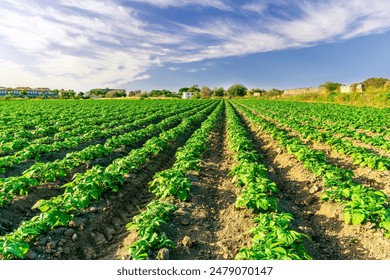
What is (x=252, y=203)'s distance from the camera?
611 centimetres

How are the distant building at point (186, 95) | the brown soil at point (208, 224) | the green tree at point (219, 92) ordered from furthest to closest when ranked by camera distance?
the distant building at point (186, 95), the green tree at point (219, 92), the brown soil at point (208, 224)

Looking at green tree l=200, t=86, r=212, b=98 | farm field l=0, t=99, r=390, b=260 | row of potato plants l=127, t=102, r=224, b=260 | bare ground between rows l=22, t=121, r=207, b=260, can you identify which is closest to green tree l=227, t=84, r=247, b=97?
green tree l=200, t=86, r=212, b=98

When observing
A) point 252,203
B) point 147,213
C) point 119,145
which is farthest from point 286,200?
point 119,145

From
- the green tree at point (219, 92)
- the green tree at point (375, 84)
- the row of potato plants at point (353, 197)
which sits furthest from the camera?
the green tree at point (219, 92)

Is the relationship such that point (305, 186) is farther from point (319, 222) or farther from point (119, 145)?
point (119, 145)

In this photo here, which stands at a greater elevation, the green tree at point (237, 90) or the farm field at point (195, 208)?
the green tree at point (237, 90)

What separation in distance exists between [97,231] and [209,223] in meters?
2.21

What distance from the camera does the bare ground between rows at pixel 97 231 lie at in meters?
5.11

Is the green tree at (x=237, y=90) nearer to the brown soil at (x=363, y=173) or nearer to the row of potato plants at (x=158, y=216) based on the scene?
the brown soil at (x=363, y=173)

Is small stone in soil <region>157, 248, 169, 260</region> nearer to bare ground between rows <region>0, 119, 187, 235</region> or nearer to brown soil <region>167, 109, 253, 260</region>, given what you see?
brown soil <region>167, 109, 253, 260</region>

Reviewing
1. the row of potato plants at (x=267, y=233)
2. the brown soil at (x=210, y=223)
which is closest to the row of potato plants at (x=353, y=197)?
the row of potato plants at (x=267, y=233)

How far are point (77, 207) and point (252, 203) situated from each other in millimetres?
3456

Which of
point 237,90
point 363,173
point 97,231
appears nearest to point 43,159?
point 97,231

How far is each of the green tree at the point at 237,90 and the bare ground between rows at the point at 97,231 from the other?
122 meters
